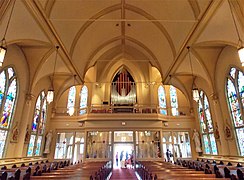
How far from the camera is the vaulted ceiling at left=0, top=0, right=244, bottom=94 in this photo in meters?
5.48

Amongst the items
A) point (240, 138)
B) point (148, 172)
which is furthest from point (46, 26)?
point (240, 138)

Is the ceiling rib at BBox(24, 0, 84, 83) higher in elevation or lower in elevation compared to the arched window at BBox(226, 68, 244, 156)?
higher

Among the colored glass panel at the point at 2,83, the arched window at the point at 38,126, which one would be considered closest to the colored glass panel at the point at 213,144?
the arched window at the point at 38,126

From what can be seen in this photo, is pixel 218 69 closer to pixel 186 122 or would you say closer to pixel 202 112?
pixel 202 112

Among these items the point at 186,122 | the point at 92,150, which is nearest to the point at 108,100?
the point at 92,150

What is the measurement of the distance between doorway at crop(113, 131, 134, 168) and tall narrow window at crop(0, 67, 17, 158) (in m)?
6.28

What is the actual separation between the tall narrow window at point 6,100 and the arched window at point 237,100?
10.5 metres

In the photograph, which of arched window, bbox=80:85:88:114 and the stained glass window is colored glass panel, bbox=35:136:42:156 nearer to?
arched window, bbox=80:85:88:114

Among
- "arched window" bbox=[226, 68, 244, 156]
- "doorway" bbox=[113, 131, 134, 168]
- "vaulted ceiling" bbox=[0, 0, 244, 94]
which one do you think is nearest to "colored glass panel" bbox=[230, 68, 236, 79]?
"arched window" bbox=[226, 68, 244, 156]

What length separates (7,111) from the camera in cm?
796

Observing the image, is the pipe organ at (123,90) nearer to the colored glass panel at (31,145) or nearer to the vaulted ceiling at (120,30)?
the vaulted ceiling at (120,30)

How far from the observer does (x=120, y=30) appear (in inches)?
411

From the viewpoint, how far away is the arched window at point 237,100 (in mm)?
7809

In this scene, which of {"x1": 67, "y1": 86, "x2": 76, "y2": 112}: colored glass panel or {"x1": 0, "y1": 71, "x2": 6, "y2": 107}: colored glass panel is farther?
{"x1": 67, "y1": 86, "x2": 76, "y2": 112}: colored glass panel
